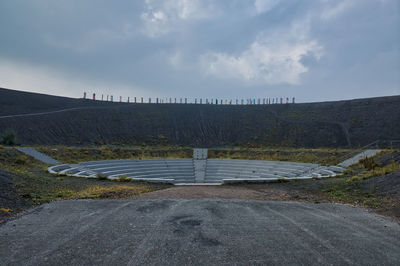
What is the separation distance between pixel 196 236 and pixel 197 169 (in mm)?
18533

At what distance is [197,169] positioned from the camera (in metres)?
23.4

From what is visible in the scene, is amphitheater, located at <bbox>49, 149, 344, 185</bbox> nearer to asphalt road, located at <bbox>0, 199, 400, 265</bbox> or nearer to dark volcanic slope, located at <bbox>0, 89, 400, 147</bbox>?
asphalt road, located at <bbox>0, 199, 400, 265</bbox>

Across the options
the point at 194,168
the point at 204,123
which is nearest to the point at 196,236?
the point at 194,168

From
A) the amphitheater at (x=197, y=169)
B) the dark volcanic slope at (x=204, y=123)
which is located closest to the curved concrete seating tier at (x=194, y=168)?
the amphitheater at (x=197, y=169)

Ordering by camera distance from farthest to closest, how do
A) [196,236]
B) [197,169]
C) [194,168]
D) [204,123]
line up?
[204,123]
[194,168]
[197,169]
[196,236]

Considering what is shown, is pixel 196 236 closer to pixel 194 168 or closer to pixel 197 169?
pixel 197 169

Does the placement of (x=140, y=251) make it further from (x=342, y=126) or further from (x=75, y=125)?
(x=342, y=126)

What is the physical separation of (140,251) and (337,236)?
14.9ft

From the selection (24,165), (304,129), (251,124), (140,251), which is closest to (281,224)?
(140,251)

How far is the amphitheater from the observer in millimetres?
19172

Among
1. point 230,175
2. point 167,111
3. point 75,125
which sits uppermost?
point 167,111

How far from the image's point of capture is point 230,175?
71.2 feet

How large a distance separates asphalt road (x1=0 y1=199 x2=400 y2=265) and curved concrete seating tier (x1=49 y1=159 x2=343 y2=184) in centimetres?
1182

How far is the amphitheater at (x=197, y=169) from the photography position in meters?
19.2
